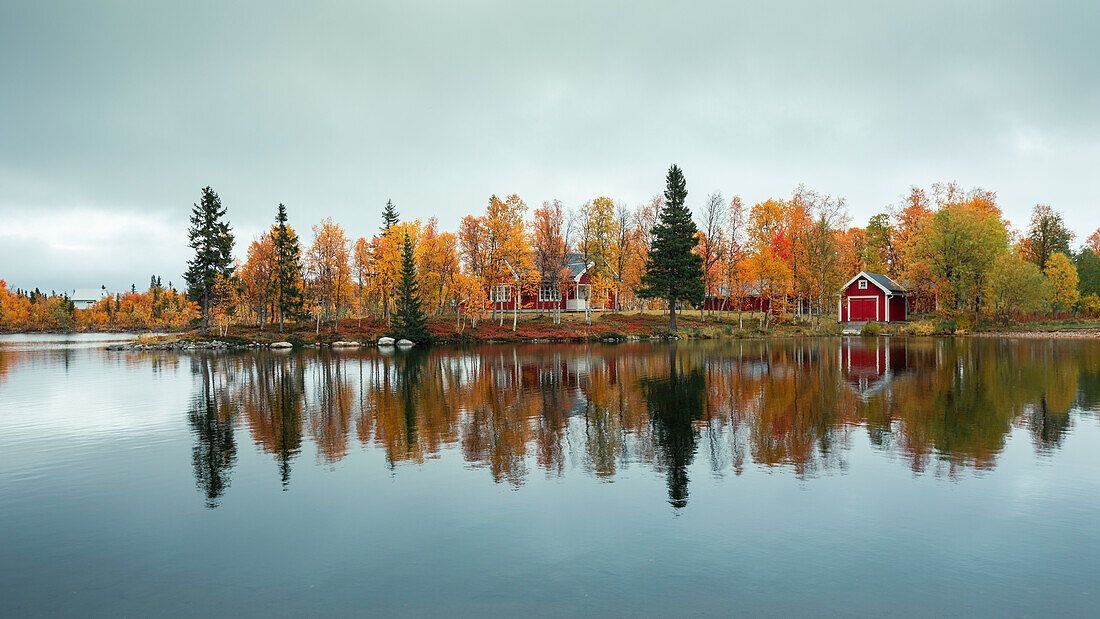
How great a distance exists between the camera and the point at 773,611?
6305 mm

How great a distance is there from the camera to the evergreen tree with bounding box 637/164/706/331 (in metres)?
59.4

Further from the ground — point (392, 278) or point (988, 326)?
point (392, 278)

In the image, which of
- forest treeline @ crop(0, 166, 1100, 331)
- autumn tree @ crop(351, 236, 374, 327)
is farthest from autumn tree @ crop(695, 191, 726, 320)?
autumn tree @ crop(351, 236, 374, 327)

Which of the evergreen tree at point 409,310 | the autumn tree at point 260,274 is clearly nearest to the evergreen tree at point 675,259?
the evergreen tree at point 409,310

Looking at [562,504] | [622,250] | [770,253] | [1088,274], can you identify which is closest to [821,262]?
[770,253]

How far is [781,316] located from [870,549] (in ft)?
206

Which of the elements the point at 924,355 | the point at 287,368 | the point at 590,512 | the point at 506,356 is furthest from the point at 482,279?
the point at 590,512

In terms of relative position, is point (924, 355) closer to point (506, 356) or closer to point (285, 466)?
point (506, 356)

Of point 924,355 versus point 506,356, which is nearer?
point 924,355

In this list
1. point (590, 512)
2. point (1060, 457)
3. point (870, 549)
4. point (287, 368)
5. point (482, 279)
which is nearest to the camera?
point (870, 549)

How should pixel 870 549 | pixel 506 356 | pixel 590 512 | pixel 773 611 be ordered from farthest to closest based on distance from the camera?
pixel 506 356
pixel 590 512
pixel 870 549
pixel 773 611

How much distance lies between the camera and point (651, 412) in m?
17.8

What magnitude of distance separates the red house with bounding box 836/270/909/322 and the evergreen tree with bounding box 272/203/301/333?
61.3 m

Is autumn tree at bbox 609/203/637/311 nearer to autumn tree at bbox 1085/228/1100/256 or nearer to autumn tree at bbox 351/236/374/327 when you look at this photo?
autumn tree at bbox 351/236/374/327
